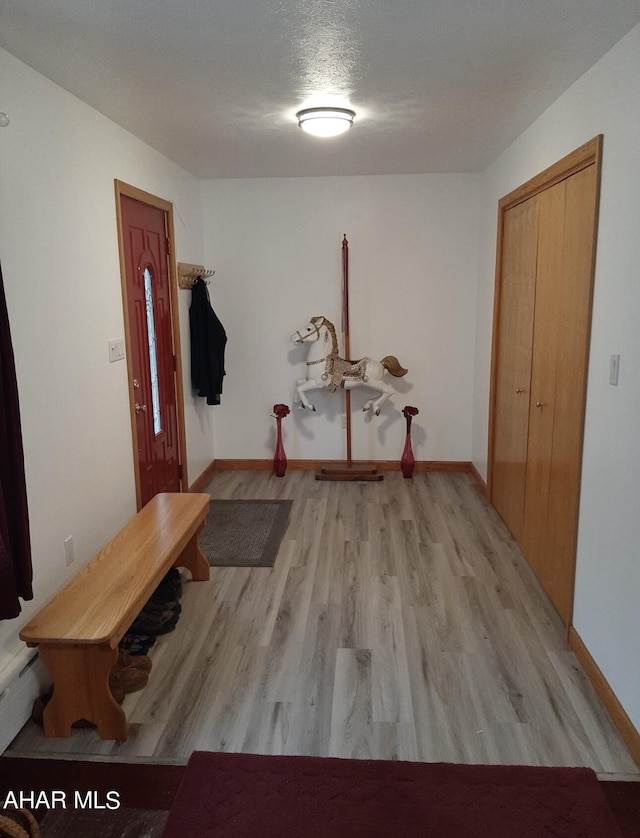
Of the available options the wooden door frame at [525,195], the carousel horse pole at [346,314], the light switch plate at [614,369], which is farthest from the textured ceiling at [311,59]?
the carousel horse pole at [346,314]

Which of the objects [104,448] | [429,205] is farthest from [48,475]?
[429,205]

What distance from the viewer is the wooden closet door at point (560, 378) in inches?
104

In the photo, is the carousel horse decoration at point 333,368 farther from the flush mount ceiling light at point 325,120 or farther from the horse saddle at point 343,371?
the flush mount ceiling light at point 325,120

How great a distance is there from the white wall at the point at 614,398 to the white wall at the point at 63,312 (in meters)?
2.18

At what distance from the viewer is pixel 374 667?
2621mm

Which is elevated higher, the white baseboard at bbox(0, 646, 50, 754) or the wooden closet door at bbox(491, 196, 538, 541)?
the wooden closet door at bbox(491, 196, 538, 541)

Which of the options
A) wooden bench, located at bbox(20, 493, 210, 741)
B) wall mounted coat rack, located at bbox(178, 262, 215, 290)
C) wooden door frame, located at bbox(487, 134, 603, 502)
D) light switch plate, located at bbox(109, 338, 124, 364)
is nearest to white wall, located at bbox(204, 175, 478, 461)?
wall mounted coat rack, located at bbox(178, 262, 215, 290)

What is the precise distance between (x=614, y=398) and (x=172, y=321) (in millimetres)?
3009

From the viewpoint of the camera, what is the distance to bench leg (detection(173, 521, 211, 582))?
11.1ft

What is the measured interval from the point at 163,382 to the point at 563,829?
3.27m

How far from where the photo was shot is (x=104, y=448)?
124 inches

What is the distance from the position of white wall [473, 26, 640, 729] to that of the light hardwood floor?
0.90 feet

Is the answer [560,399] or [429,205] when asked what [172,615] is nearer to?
[560,399]

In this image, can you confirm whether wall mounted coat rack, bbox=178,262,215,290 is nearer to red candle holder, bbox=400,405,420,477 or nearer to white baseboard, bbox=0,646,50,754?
red candle holder, bbox=400,405,420,477
